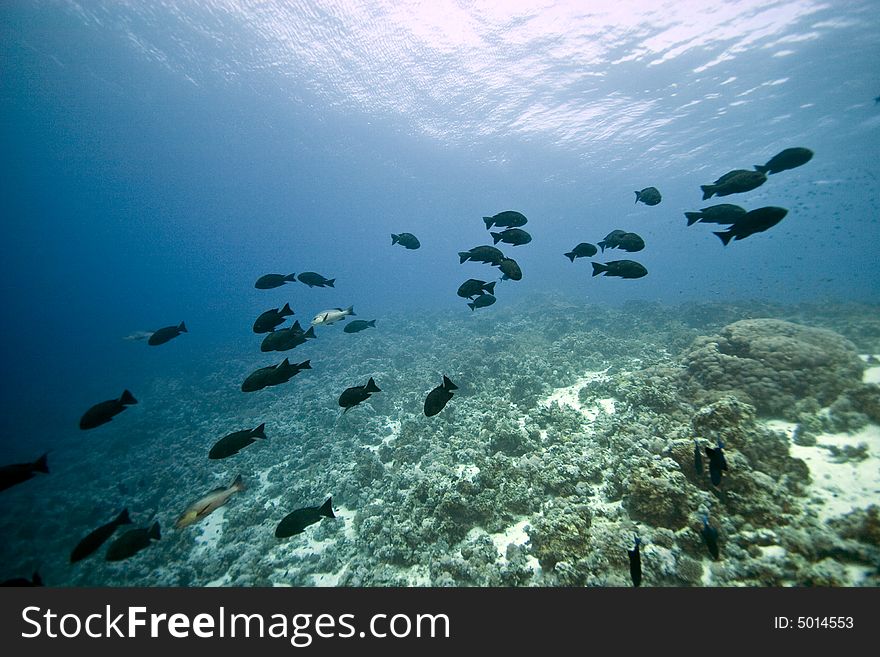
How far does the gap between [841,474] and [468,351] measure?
40.8 ft

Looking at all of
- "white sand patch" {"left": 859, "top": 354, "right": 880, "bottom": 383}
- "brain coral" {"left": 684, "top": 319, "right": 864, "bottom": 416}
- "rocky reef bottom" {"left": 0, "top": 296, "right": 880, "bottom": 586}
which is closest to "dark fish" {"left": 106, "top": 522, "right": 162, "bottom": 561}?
"rocky reef bottom" {"left": 0, "top": 296, "right": 880, "bottom": 586}

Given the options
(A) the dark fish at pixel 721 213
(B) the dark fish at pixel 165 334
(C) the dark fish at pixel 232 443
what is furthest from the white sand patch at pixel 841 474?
(B) the dark fish at pixel 165 334

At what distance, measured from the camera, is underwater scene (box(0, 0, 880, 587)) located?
191 inches

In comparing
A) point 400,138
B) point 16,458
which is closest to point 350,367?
point 16,458

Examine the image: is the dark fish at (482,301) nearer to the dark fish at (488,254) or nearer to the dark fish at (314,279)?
the dark fish at (488,254)

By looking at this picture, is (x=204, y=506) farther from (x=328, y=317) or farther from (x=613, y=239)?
(x=613, y=239)

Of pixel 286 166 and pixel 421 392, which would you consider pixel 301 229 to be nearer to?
pixel 286 166

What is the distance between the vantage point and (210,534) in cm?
852

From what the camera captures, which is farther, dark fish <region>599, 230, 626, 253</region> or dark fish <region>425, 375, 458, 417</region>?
dark fish <region>599, 230, 626, 253</region>

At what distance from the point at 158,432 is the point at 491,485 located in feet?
62.0

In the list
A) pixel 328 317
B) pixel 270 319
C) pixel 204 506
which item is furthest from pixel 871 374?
pixel 204 506

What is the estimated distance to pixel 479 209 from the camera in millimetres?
72688

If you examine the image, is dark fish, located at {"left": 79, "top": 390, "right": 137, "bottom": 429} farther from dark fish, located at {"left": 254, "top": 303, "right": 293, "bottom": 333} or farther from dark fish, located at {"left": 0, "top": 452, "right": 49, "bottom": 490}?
dark fish, located at {"left": 254, "top": 303, "right": 293, "bottom": 333}

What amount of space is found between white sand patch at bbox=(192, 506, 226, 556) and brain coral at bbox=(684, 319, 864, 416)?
1328 cm
